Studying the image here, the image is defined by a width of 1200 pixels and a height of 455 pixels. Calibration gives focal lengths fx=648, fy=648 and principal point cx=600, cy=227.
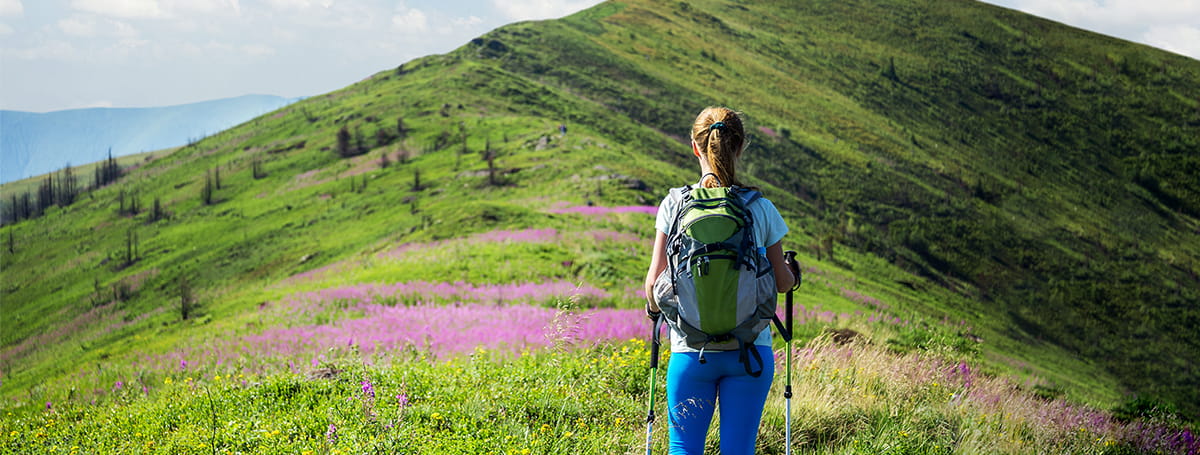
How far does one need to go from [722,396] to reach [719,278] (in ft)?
2.11

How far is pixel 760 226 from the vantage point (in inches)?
137

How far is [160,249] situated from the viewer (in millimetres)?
61812

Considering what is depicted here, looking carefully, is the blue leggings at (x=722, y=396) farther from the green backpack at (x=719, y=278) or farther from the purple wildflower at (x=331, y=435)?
the purple wildflower at (x=331, y=435)

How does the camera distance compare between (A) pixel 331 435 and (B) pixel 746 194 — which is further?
(A) pixel 331 435

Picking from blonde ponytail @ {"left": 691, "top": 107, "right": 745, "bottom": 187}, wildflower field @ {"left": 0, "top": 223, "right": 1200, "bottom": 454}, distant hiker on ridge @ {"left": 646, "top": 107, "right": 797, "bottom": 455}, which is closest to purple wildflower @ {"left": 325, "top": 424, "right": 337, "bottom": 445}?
wildflower field @ {"left": 0, "top": 223, "right": 1200, "bottom": 454}

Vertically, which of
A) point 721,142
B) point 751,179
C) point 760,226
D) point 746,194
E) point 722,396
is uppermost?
point 721,142

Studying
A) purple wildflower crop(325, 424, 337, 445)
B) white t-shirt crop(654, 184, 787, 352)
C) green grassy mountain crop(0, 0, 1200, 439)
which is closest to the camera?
white t-shirt crop(654, 184, 787, 352)

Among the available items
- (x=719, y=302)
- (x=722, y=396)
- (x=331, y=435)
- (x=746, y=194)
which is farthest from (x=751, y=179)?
(x=719, y=302)

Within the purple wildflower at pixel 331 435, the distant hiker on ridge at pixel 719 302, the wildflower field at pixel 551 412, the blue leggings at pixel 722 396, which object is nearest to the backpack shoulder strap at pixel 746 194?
the distant hiker on ridge at pixel 719 302

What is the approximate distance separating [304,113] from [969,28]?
141 metres

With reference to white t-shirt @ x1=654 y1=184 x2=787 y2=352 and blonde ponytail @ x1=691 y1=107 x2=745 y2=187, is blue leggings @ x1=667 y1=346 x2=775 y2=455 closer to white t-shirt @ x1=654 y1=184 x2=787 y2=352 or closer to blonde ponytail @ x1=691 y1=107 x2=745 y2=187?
white t-shirt @ x1=654 y1=184 x2=787 y2=352

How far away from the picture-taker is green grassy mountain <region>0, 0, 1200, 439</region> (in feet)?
100

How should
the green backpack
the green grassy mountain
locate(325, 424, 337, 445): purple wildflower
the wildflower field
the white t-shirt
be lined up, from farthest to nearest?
the green grassy mountain → the wildflower field → locate(325, 424, 337, 445): purple wildflower → the white t-shirt → the green backpack

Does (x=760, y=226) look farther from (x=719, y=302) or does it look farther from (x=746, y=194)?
(x=719, y=302)
